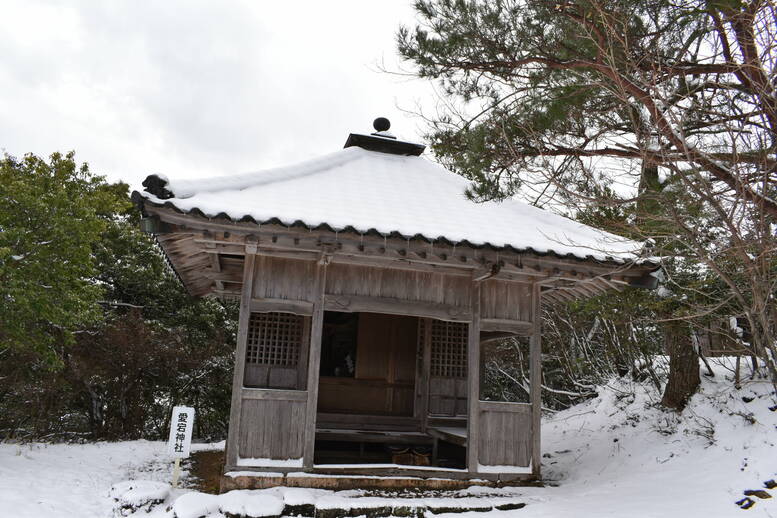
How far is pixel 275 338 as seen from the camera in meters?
8.77

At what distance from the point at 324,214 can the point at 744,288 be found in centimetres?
570

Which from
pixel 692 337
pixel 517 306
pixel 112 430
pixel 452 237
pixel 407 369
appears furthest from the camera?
pixel 112 430

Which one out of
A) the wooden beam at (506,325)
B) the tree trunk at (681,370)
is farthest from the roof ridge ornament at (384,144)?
the tree trunk at (681,370)

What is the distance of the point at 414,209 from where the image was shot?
766 cm

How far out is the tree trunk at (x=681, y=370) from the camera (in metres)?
8.84

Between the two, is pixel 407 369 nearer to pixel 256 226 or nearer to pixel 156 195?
pixel 256 226

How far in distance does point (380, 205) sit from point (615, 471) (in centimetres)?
492

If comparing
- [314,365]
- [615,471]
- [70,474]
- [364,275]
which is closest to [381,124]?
[364,275]

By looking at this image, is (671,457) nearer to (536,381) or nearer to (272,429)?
(536,381)

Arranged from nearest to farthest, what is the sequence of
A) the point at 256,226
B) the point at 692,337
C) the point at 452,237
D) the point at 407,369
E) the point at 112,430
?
1. the point at 256,226
2. the point at 452,237
3. the point at 692,337
4. the point at 407,369
5. the point at 112,430

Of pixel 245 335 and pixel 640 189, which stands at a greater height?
pixel 640 189

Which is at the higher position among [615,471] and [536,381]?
[536,381]

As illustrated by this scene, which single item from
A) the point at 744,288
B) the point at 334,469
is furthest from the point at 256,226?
the point at 744,288

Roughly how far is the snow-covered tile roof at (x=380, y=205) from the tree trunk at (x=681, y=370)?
6.45ft
